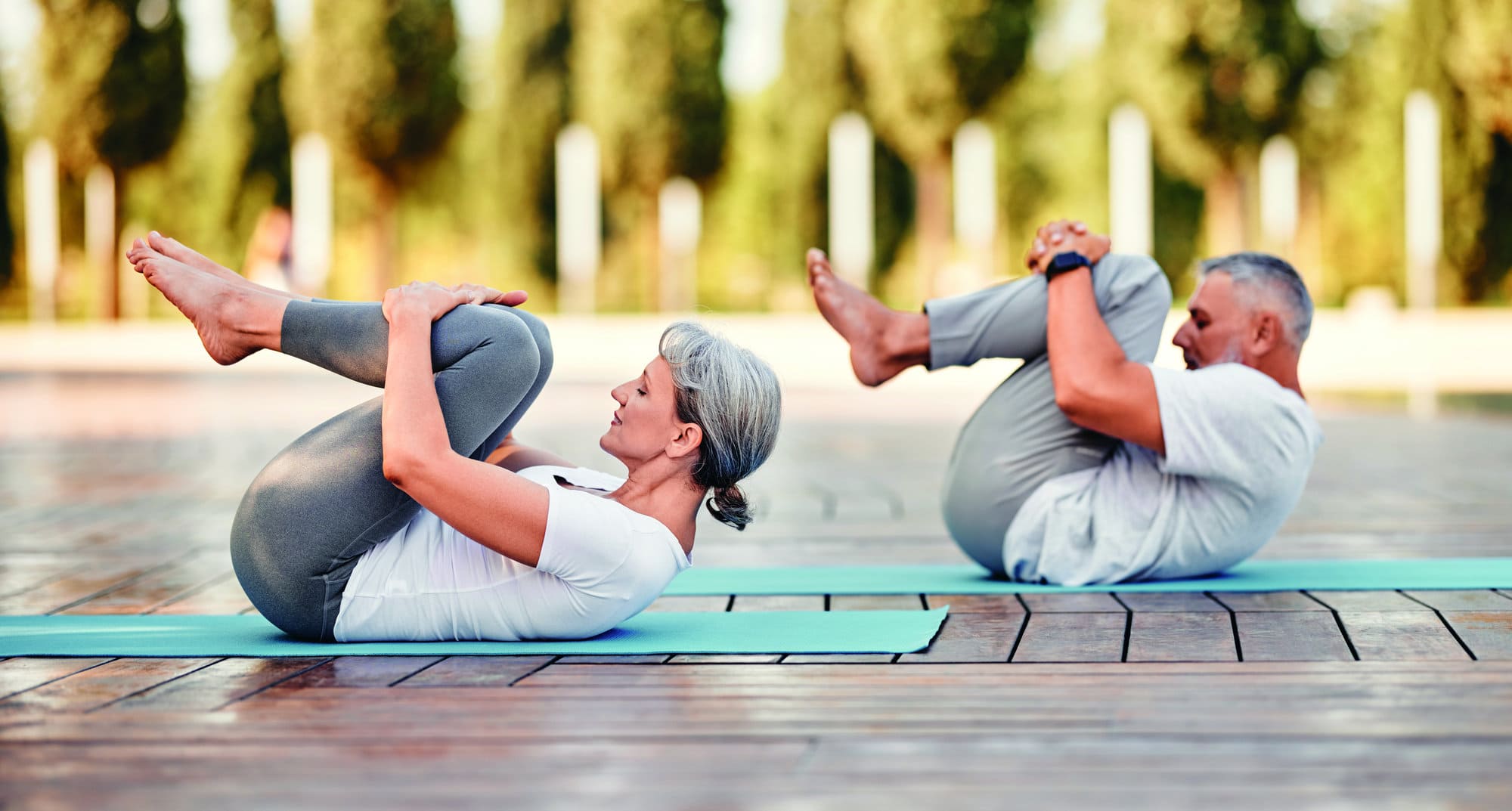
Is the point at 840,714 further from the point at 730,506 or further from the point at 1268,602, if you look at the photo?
the point at 1268,602

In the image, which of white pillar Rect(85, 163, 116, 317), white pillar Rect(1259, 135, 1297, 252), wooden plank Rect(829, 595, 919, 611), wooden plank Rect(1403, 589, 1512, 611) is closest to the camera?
wooden plank Rect(1403, 589, 1512, 611)

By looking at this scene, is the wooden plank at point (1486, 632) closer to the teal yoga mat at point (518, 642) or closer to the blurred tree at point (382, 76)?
the teal yoga mat at point (518, 642)

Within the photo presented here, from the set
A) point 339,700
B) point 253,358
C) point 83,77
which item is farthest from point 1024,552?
point 83,77

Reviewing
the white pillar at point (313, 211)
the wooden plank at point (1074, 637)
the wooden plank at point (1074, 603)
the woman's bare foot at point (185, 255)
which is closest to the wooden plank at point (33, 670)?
the woman's bare foot at point (185, 255)

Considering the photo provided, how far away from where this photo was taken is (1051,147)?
2902 cm

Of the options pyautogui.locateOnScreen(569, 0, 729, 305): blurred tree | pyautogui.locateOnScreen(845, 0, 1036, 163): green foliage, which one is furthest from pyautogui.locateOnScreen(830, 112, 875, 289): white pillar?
pyautogui.locateOnScreen(569, 0, 729, 305): blurred tree

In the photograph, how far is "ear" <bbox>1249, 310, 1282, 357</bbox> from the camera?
9.55 ft

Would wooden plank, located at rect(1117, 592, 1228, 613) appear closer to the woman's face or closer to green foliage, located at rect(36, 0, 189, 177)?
the woman's face

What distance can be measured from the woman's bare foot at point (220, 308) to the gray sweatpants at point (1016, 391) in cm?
124

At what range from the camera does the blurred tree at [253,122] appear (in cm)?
2450

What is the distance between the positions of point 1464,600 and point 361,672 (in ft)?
6.30

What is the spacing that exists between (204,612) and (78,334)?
16.3 meters

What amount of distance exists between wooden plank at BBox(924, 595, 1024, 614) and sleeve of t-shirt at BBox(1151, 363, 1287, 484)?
37 centimetres

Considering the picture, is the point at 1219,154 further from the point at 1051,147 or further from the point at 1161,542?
the point at 1161,542
